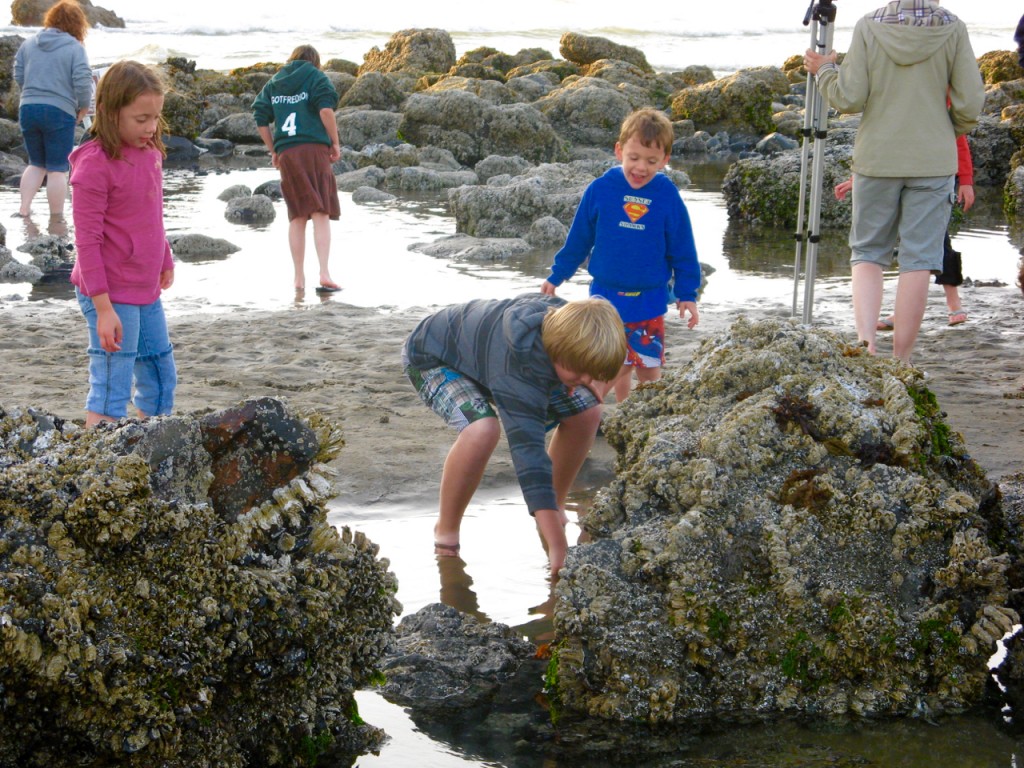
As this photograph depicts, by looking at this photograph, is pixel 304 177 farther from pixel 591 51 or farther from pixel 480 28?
pixel 480 28

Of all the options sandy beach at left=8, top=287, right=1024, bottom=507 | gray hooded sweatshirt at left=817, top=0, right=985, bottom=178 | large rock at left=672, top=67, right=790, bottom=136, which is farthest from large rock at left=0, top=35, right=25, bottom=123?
gray hooded sweatshirt at left=817, top=0, right=985, bottom=178

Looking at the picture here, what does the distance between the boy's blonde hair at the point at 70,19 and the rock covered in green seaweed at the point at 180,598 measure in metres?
6.83

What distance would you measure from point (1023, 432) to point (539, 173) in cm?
785

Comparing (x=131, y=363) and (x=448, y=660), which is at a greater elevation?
(x=131, y=363)

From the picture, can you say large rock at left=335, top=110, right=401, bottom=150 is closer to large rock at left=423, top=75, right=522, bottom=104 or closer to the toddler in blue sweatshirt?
large rock at left=423, top=75, right=522, bottom=104

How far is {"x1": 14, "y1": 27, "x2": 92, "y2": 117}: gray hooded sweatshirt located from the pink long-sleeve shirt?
663 cm

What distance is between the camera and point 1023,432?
5.37 meters

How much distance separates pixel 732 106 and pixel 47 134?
14.8 m

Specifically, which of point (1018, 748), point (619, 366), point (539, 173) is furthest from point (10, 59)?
point (1018, 748)

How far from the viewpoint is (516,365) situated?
3836 millimetres

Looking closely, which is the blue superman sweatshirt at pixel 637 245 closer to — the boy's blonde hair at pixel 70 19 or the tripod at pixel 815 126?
the tripod at pixel 815 126

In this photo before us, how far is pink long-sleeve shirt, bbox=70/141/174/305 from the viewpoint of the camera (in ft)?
14.2

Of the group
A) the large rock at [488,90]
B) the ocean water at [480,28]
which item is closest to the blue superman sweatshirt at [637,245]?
the large rock at [488,90]

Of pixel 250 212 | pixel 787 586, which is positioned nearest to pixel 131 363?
pixel 787 586
